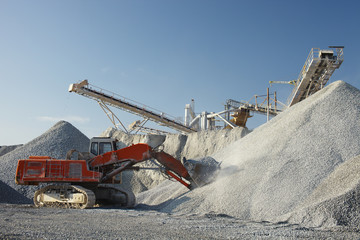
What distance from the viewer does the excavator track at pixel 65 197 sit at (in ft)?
33.9

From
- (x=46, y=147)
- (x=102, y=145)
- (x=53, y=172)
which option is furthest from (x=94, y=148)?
(x=46, y=147)

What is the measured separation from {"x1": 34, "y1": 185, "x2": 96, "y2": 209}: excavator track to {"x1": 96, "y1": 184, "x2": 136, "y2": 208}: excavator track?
43.6 inches

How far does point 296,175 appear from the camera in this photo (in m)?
9.02

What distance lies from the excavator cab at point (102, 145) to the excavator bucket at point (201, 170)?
2.55 m

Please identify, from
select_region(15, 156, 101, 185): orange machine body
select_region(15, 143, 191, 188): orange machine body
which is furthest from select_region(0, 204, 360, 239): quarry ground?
select_region(15, 156, 101, 185): orange machine body

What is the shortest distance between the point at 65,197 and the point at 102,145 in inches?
80.2

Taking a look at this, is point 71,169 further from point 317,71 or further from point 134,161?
point 317,71

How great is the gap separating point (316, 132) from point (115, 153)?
640cm

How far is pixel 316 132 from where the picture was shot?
35.0 ft

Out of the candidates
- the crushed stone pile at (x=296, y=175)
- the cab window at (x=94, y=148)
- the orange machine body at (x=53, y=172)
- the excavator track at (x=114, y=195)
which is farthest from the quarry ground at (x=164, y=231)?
the cab window at (x=94, y=148)

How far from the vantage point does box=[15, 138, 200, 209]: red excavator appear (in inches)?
419

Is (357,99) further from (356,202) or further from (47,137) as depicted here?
(47,137)

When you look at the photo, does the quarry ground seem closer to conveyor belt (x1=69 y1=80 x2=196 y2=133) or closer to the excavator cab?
the excavator cab

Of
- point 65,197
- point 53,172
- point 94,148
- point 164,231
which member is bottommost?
point 65,197
